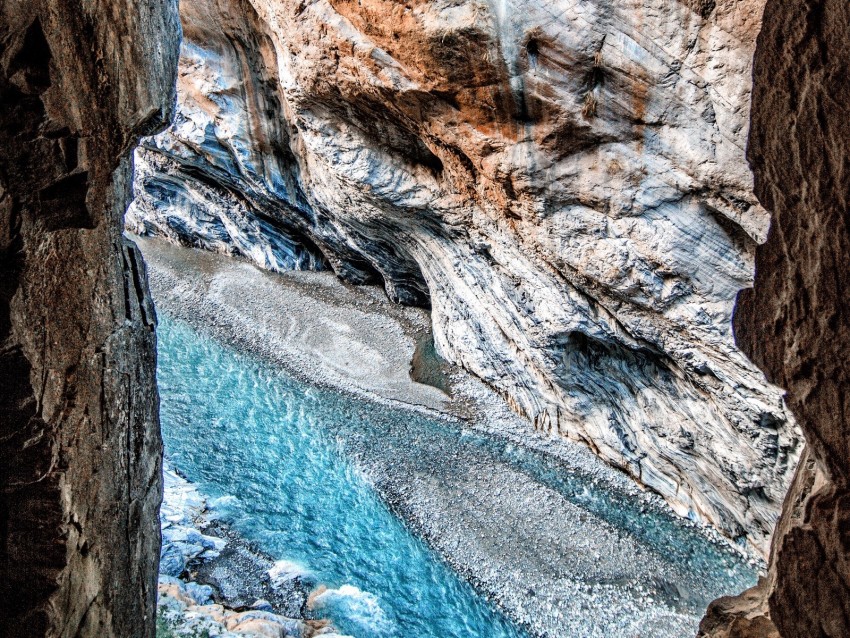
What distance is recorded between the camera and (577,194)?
41.2ft

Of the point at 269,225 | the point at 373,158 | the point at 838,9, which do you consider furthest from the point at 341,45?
the point at 269,225

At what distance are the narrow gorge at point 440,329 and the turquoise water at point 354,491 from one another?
77 mm

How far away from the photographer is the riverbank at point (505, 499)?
1153 cm

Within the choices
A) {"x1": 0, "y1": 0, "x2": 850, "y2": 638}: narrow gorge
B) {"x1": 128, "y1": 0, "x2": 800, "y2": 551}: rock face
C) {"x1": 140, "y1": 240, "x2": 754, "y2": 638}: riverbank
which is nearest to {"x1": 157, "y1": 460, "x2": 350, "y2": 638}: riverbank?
{"x1": 0, "y1": 0, "x2": 850, "y2": 638}: narrow gorge

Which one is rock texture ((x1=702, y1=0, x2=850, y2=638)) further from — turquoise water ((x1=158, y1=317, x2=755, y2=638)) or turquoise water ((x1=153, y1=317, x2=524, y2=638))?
turquoise water ((x1=153, y1=317, x2=524, y2=638))

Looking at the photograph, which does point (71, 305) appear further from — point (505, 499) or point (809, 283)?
point (505, 499)

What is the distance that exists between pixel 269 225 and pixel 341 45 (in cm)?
1310

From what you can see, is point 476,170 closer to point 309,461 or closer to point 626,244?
point 626,244

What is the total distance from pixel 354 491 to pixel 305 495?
107 cm

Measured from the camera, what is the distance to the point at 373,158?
1673cm

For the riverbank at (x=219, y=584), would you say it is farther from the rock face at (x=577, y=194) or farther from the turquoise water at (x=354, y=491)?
the rock face at (x=577, y=194)

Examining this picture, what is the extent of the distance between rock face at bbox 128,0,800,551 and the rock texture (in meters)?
4.68

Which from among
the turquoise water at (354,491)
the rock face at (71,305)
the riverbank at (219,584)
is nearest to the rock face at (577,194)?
the turquoise water at (354,491)

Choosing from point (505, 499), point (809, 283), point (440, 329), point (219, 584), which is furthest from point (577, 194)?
point (219, 584)
